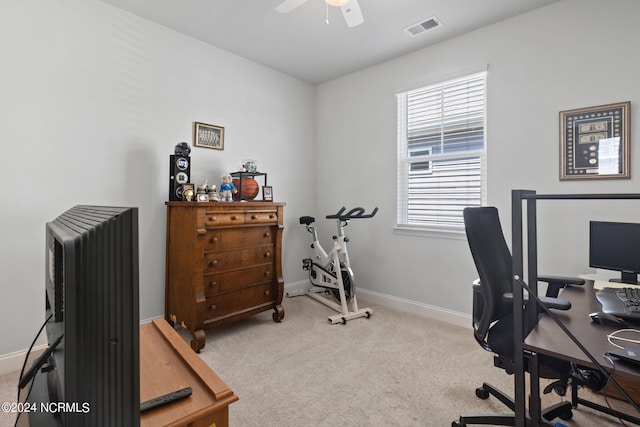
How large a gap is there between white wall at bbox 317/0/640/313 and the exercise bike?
470mm

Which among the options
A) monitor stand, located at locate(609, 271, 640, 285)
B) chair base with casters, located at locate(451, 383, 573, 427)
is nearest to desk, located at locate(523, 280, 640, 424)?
chair base with casters, located at locate(451, 383, 573, 427)

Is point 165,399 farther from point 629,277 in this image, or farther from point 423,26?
point 423,26

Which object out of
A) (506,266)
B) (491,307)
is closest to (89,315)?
(491,307)

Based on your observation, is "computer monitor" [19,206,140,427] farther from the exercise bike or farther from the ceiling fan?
the exercise bike

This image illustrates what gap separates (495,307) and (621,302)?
1.62 feet

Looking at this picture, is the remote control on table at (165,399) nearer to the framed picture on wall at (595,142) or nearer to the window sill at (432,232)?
the window sill at (432,232)

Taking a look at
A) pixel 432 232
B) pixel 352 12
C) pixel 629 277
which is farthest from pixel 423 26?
pixel 629 277

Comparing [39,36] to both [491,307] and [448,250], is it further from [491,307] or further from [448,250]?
[448,250]

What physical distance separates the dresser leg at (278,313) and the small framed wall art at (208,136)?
1732 millimetres

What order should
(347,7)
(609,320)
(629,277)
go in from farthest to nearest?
(347,7)
(629,277)
(609,320)

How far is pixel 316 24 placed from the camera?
2830 millimetres

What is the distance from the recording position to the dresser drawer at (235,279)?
8.64 feet

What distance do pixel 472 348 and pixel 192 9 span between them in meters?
3.59

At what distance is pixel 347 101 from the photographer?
3.96 metres
